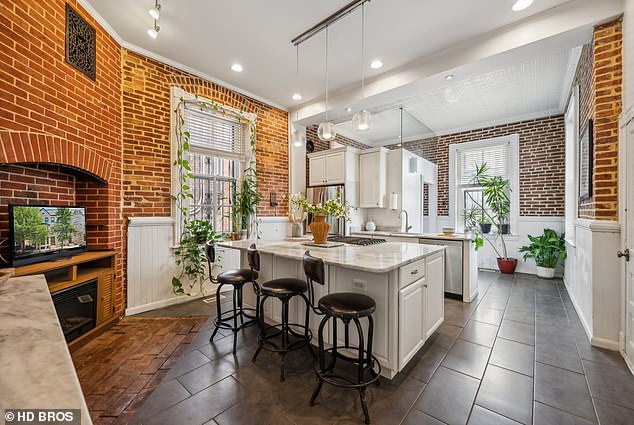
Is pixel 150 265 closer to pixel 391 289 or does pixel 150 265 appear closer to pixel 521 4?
pixel 391 289

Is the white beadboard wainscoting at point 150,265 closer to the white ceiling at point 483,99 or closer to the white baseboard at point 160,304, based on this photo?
the white baseboard at point 160,304

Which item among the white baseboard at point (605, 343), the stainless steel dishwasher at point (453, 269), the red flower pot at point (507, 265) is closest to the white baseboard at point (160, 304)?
the stainless steel dishwasher at point (453, 269)

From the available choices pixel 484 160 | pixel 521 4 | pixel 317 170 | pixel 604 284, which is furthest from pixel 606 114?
pixel 317 170

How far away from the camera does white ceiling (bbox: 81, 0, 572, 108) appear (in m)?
2.63

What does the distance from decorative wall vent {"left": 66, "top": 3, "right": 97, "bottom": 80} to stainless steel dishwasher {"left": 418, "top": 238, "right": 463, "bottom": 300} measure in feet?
15.5

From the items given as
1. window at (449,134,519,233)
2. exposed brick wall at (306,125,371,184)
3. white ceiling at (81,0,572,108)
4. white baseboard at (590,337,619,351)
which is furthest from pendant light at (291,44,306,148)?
window at (449,134,519,233)

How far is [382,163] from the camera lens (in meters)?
4.91

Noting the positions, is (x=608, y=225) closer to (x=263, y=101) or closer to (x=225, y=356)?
(x=225, y=356)

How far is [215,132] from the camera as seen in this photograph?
166 inches

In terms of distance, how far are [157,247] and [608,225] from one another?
16.1 ft

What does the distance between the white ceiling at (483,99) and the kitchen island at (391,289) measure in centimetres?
261

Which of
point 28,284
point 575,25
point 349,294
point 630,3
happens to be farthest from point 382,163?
point 28,284

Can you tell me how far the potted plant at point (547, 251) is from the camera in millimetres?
4613

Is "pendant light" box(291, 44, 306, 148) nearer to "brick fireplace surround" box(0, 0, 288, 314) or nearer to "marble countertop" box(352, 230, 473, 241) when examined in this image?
"brick fireplace surround" box(0, 0, 288, 314)
